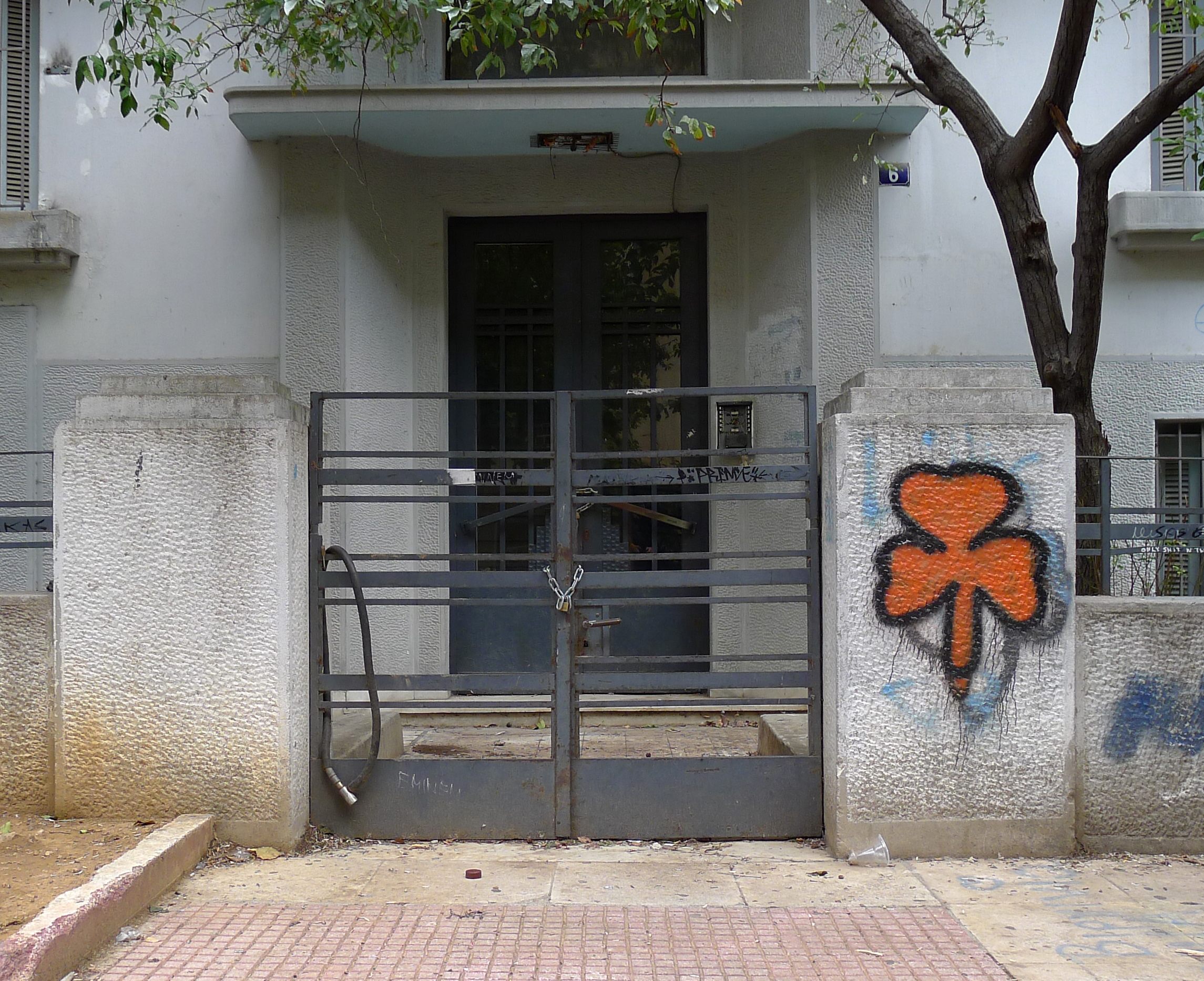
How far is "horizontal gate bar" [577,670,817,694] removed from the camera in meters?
4.77

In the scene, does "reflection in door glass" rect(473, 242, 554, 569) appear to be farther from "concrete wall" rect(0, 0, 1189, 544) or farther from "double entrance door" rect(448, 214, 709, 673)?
"concrete wall" rect(0, 0, 1189, 544)

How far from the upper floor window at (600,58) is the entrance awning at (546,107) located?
88 cm

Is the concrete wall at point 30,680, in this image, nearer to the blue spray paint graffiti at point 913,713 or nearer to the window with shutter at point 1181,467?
the blue spray paint graffiti at point 913,713

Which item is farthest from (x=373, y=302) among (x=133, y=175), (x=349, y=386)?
(x=133, y=175)

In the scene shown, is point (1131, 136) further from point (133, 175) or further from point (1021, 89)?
point (133, 175)

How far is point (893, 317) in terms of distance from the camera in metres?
7.50

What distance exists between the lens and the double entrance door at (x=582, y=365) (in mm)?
7910

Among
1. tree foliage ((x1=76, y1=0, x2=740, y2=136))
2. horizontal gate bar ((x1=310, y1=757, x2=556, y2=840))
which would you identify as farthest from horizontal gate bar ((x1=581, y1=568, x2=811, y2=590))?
tree foliage ((x1=76, y1=0, x2=740, y2=136))

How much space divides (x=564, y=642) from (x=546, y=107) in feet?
13.0

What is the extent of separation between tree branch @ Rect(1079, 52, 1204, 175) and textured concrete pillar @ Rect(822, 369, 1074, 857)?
80.4 inches

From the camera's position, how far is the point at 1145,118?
539 centimetres

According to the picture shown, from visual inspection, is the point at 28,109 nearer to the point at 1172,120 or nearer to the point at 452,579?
the point at 452,579

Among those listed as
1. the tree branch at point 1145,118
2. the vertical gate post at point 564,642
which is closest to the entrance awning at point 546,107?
the tree branch at point 1145,118

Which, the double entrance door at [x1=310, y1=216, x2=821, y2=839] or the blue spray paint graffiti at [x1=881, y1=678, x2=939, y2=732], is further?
the double entrance door at [x1=310, y1=216, x2=821, y2=839]
